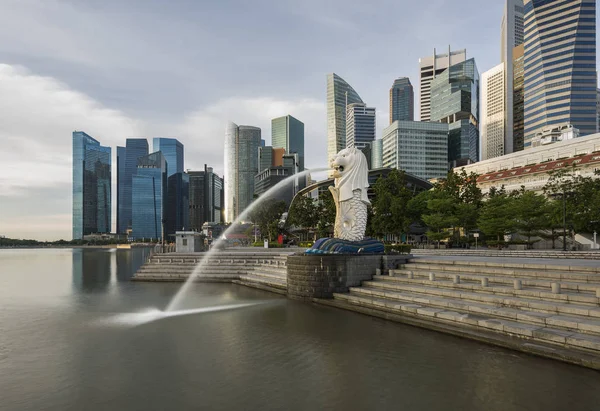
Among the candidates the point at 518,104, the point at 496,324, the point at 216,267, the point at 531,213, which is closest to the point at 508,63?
the point at 518,104

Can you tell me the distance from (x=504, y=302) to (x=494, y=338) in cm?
223

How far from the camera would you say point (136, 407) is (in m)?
7.70

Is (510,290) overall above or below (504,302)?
above

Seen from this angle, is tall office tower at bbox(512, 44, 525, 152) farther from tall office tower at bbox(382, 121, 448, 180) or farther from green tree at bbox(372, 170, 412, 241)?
green tree at bbox(372, 170, 412, 241)

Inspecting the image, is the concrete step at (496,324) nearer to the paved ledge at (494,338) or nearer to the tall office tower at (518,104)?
the paved ledge at (494,338)

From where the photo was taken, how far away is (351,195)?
2114 cm

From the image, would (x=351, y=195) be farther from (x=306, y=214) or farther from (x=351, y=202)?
(x=306, y=214)

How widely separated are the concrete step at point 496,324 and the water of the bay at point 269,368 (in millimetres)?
848

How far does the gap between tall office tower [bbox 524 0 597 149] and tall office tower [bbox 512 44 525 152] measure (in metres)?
51.8

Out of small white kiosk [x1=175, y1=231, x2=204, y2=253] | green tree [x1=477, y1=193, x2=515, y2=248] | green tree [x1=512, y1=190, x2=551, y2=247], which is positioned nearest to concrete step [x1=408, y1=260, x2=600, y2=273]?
green tree [x1=477, y1=193, x2=515, y2=248]

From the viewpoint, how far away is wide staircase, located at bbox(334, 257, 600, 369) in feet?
33.3

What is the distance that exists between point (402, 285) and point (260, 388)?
34.3 feet

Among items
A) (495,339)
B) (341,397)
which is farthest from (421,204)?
(341,397)

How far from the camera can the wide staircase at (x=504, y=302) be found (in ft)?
33.3
